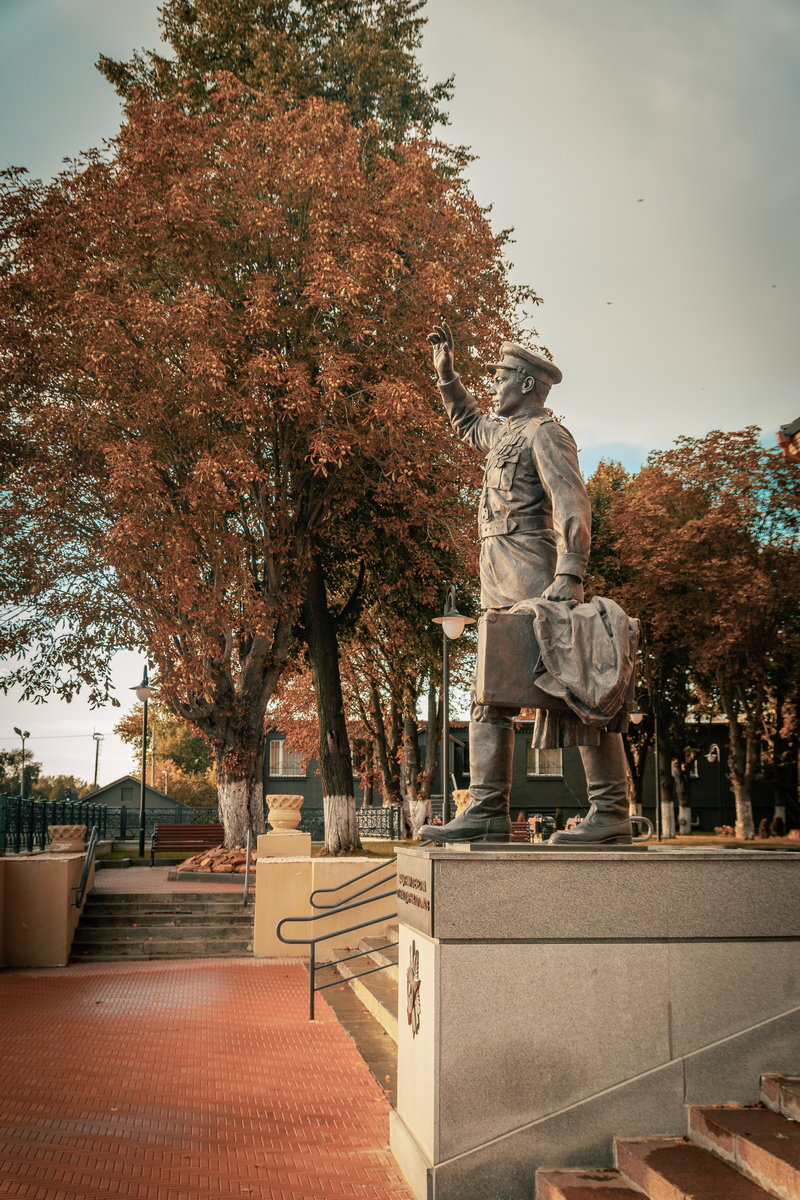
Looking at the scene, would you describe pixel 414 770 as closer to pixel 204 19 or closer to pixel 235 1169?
pixel 204 19

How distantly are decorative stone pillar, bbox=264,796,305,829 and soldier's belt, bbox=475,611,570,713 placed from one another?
1252 centimetres

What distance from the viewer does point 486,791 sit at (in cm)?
563

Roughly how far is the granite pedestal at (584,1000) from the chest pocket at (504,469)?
6.70ft

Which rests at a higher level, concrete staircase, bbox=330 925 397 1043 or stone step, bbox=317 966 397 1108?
concrete staircase, bbox=330 925 397 1043

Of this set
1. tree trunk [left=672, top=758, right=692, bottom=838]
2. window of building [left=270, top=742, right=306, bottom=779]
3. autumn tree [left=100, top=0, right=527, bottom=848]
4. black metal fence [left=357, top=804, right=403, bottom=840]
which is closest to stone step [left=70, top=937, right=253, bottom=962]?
autumn tree [left=100, top=0, right=527, bottom=848]

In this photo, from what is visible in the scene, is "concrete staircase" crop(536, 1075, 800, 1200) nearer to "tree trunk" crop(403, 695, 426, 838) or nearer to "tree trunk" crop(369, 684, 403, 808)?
"tree trunk" crop(403, 695, 426, 838)

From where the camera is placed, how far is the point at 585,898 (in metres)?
4.91

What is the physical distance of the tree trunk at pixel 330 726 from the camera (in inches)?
827

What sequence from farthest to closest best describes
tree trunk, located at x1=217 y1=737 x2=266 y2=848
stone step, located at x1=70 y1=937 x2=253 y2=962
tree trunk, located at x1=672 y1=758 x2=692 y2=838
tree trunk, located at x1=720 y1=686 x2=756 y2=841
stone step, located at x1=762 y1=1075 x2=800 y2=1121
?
tree trunk, located at x1=672 y1=758 x2=692 y2=838 → tree trunk, located at x1=720 y1=686 x2=756 y2=841 → tree trunk, located at x1=217 y1=737 x2=266 y2=848 → stone step, located at x1=70 y1=937 x2=253 y2=962 → stone step, located at x1=762 y1=1075 x2=800 y2=1121

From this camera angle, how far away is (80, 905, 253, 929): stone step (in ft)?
51.1

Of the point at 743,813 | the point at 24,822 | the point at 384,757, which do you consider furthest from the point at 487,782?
the point at 384,757

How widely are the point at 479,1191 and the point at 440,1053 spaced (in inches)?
22.4

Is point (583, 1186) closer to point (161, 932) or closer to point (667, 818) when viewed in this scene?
point (161, 932)

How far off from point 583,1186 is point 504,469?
3438mm
